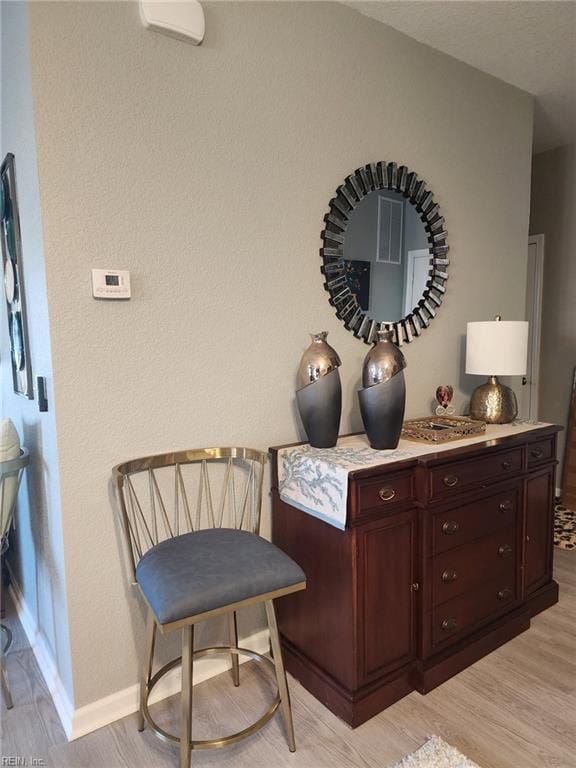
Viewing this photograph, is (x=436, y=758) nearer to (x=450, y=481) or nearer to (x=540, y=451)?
(x=450, y=481)

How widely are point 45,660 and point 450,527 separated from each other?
165 centimetres

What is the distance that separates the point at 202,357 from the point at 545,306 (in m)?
3.12

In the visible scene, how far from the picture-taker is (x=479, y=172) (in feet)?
8.96

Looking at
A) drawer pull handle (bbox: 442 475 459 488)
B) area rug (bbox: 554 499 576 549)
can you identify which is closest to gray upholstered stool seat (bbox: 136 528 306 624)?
drawer pull handle (bbox: 442 475 459 488)

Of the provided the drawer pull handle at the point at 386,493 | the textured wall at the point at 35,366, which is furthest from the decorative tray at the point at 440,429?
the textured wall at the point at 35,366

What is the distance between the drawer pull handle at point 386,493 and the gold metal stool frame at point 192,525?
405 millimetres

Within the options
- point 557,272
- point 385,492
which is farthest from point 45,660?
point 557,272

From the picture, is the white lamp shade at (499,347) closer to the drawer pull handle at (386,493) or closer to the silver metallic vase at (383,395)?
the silver metallic vase at (383,395)

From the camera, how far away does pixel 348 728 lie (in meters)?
1.72

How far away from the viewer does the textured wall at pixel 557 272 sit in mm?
3781

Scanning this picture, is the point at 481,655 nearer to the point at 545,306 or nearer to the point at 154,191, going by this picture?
the point at 154,191

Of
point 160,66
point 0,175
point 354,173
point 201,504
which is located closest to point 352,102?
point 354,173

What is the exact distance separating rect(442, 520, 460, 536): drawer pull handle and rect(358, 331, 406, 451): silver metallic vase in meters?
0.35

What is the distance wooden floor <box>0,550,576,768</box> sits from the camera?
160 cm
